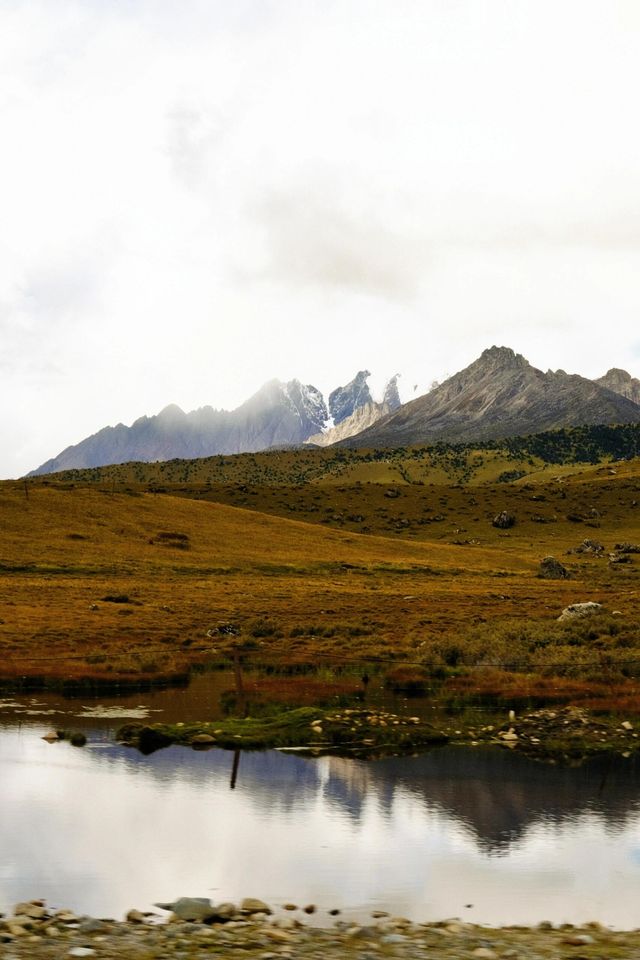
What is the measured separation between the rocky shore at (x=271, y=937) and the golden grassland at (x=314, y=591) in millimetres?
19684

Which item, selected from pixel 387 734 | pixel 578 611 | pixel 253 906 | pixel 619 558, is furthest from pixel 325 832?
pixel 619 558

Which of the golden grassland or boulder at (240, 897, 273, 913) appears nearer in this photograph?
boulder at (240, 897, 273, 913)

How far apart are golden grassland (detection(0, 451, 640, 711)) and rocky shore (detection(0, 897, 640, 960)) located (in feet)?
64.6

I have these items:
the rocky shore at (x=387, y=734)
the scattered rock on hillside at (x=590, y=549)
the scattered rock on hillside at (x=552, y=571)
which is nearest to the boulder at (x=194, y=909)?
the rocky shore at (x=387, y=734)

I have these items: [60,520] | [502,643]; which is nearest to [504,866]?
[502,643]

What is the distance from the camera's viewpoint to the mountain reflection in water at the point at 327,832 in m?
15.3

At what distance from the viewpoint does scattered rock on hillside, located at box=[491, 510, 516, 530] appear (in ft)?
539

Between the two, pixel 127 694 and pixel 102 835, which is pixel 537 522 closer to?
pixel 127 694

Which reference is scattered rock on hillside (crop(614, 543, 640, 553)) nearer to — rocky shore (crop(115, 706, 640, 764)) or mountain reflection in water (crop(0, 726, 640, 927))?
rocky shore (crop(115, 706, 640, 764))

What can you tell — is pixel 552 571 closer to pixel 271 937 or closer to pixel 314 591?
pixel 314 591

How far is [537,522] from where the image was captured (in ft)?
557

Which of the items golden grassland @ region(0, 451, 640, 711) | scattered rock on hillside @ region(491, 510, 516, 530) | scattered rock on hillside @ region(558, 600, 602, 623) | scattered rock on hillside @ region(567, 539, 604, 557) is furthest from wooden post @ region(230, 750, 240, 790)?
scattered rock on hillside @ region(491, 510, 516, 530)

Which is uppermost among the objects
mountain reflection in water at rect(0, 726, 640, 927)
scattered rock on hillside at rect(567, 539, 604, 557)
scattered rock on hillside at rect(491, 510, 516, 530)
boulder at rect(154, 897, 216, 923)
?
scattered rock on hillside at rect(491, 510, 516, 530)

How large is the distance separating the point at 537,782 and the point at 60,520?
98691 mm
